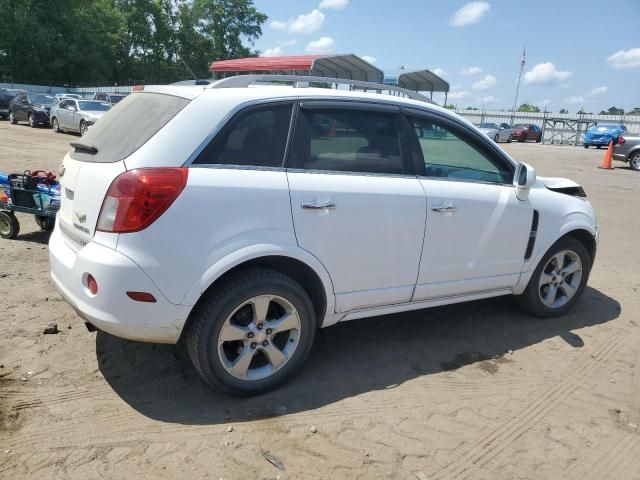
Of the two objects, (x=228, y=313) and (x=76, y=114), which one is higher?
(x=76, y=114)

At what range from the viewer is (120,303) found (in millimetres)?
2799

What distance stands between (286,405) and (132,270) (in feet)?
3.97

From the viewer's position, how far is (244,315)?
10.4 feet

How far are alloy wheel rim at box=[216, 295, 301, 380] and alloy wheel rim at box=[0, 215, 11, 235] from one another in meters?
4.43

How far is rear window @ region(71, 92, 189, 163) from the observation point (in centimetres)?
299

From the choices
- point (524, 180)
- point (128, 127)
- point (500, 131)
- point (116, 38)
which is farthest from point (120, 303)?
point (116, 38)

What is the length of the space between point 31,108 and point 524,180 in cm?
2621

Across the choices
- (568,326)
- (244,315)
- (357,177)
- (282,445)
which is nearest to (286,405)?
(282,445)

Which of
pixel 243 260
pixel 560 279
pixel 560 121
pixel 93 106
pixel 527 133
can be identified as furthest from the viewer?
pixel 560 121

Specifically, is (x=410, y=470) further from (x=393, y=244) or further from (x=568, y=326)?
(x=568, y=326)

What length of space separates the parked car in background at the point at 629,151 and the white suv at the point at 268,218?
18220 mm

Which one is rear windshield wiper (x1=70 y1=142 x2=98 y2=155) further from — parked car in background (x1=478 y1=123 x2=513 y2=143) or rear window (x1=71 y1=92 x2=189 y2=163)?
parked car in background (x1=478 y1=123 x2=513 y2=143)

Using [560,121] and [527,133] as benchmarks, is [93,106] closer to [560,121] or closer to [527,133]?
[527,133]

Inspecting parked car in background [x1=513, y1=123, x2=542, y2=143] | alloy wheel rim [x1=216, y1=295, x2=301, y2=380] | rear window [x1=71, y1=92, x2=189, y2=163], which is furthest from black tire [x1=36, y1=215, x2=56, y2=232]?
parked car in background [x1=513, y1=123, x2=542, y2=143]
